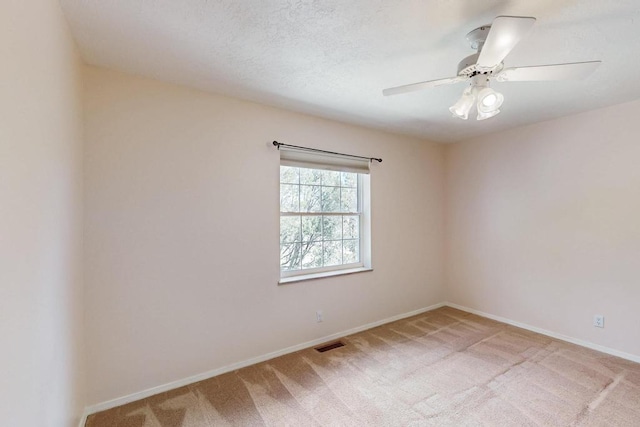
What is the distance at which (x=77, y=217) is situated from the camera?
181 cm

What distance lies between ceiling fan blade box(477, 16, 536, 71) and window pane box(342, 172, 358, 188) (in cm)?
206

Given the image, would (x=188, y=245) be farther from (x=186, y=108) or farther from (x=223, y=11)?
(x=223, y=11)

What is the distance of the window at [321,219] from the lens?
9.69 ft

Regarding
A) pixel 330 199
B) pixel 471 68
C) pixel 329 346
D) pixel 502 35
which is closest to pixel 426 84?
pixel 471 68

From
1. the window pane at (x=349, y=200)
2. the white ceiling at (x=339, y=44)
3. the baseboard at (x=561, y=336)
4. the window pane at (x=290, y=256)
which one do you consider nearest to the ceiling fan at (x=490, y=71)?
the white ceiling at (x=339, y=44)

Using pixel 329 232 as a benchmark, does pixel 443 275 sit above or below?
below

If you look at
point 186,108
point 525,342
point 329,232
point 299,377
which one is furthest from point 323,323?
point 186,108

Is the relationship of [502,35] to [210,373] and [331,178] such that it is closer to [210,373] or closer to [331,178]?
[331,178]

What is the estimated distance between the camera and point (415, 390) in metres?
2.20

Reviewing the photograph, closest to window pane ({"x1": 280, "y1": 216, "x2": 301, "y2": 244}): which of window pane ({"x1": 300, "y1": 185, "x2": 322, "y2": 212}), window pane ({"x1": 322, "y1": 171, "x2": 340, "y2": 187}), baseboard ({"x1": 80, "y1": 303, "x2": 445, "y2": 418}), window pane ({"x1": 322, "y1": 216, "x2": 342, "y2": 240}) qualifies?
window pane ({"x1": 300, "y1": 185, "x2": 322, "y2": 212})

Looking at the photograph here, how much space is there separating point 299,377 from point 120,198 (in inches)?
78.3

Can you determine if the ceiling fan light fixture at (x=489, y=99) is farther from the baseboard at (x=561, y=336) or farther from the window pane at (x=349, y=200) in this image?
the baseboard at (x=561, y=336)

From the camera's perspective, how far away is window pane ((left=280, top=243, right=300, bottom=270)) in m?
2.94

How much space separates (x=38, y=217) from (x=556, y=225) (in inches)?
169
